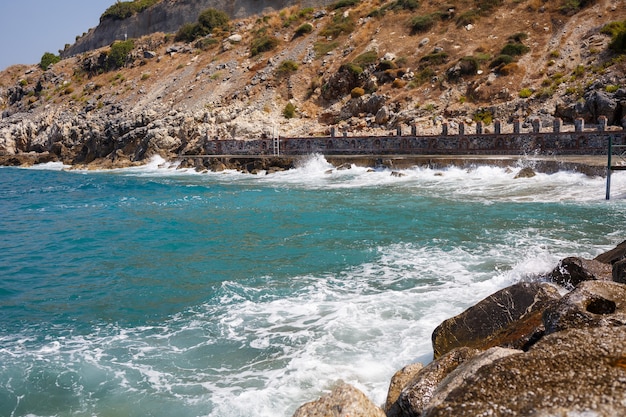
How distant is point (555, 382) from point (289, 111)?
39.9 metres

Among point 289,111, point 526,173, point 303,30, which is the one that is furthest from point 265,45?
point 526,173

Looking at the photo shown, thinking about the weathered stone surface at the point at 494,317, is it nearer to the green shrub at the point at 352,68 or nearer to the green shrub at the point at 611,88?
the green shrub at the point at 611,88

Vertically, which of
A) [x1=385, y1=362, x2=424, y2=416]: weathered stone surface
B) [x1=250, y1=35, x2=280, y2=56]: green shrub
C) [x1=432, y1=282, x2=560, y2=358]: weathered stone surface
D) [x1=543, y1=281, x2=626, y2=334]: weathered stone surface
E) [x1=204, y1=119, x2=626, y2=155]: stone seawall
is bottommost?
[x1=385, y1=362, x2=424, y2=416]: weathered stone surface

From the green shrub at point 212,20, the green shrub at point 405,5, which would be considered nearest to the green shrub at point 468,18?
the green shrub at point 405,5

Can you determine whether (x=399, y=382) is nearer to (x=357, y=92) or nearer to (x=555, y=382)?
(x=555, y=382)

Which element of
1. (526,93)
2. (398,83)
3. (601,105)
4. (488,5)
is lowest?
(601,105)

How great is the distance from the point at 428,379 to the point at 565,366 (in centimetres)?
166

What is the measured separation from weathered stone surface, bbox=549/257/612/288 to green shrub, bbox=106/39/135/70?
61.0 metres

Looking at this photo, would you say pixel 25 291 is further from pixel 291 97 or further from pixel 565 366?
pixel 291 97

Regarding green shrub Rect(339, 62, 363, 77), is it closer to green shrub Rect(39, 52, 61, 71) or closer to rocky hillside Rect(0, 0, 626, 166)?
rocky hillside Rect(0, 0, 626, 166)

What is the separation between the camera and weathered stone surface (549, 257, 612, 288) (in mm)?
7062

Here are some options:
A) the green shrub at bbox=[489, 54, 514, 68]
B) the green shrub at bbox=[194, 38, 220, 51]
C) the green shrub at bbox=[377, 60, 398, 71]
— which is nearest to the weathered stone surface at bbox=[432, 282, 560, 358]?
the green shrub at bbox=[489, 54, 514, 68]

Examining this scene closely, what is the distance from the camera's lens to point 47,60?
246ft

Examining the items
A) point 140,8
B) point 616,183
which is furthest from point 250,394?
point 140,8
